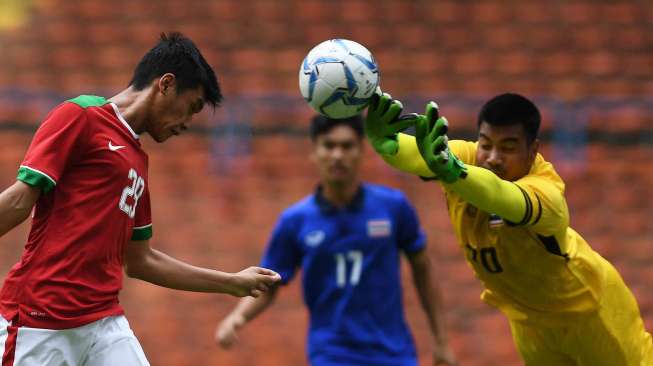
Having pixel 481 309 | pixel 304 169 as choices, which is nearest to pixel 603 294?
pixel 481 309

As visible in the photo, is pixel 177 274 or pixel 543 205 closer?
pixel 543 205

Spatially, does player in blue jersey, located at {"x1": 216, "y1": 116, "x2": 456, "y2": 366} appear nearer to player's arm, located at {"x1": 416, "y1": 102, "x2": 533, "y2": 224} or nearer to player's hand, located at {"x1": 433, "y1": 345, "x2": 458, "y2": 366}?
player's hand, located at {"x1": 433, "y1": 345, "x2": 458, "y2": 366}

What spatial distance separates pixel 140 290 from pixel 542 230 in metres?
4.29

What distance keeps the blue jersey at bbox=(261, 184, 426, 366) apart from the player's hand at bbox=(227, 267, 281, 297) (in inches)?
57.2

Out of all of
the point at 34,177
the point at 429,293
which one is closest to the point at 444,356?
the point at 429,293

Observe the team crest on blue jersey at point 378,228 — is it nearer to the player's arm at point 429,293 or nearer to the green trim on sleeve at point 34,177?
the player's arm at point 429,293

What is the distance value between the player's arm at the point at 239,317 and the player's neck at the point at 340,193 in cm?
53

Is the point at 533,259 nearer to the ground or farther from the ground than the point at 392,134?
nearer to the ground

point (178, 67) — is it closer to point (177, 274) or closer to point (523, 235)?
point (177, 274)

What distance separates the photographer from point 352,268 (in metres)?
5.46

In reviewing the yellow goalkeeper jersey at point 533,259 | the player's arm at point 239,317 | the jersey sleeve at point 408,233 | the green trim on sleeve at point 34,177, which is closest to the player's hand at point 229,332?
the player's arm at point 239,317

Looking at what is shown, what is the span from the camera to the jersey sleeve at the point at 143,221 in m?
4.06

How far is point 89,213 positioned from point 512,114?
1618 millimetres

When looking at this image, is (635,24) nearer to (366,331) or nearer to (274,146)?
(274,146)
